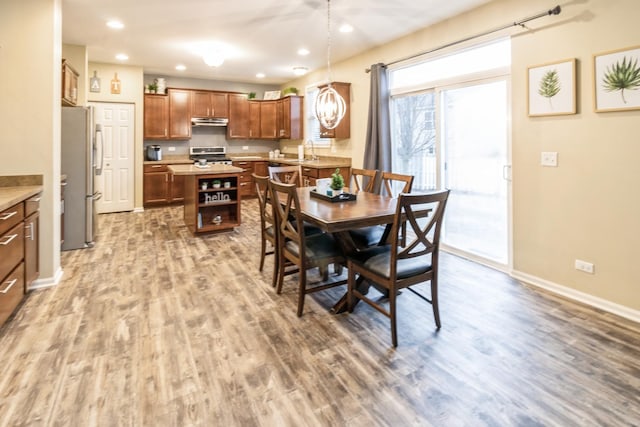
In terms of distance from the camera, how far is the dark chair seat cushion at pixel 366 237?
3.13m

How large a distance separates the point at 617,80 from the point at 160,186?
7.07 m

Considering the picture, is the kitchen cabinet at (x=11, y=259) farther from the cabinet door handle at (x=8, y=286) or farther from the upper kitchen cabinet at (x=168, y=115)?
the upper kitchen cabinet at (x=168, y=115)

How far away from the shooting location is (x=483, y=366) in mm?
2129

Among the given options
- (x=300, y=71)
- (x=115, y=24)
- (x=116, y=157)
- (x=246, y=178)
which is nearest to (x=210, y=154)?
(x=246, y=178)

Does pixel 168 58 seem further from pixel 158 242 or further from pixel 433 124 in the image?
pixel 433 124

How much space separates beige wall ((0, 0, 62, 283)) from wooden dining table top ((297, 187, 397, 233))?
2.34m

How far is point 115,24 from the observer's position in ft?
14.7

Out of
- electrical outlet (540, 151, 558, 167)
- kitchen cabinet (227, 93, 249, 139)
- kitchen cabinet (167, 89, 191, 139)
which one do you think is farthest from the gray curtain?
kitchen cabinet (167, 89, 191, 139)

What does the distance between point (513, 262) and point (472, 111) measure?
5.52ft

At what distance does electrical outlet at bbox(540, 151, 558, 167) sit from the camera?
10.4 feet

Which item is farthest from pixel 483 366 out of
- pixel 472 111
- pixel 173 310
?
pixel 472 111

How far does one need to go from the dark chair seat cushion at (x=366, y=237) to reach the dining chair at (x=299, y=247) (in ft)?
0.80

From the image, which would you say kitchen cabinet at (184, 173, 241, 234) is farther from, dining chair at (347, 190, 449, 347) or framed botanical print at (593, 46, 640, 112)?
framed botanical print at (593, 46, 640, 112)

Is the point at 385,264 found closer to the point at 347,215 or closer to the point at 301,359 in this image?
the point at 347,215
